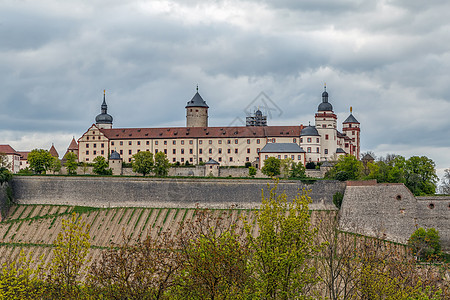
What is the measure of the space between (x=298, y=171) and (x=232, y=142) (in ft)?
55.5

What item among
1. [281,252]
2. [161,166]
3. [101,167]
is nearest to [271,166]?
[161,166]

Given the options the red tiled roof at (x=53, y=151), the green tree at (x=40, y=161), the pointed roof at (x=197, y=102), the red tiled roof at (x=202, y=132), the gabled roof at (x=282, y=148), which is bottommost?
the green tree at (x=40, y=161)

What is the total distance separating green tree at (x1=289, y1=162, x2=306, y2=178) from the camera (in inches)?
3322

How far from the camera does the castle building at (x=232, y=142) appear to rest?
96312 mm

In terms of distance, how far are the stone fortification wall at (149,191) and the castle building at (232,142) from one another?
59.0 ft

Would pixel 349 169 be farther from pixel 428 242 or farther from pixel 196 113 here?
pixel 196 113

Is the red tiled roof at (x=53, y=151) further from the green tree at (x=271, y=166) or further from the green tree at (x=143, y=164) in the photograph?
the green tree at (x=271, y=166)

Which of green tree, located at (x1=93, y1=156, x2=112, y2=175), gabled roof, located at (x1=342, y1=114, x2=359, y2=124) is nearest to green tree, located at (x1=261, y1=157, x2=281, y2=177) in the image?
gabled roof, located at (x1=342, y1=114, x2=359, y2=124)

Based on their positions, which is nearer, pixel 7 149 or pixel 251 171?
pixel 251 171

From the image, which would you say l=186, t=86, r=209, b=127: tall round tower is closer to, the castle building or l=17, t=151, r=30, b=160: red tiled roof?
the castle building

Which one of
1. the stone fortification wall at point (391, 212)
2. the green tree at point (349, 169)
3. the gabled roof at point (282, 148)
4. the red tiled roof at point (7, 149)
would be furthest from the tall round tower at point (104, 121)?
the stone fortification wall at point (391, 212)

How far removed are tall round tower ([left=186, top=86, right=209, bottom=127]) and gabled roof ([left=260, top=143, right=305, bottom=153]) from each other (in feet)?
48.2

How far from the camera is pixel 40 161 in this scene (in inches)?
3632

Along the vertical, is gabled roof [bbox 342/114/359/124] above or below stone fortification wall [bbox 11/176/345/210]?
above
